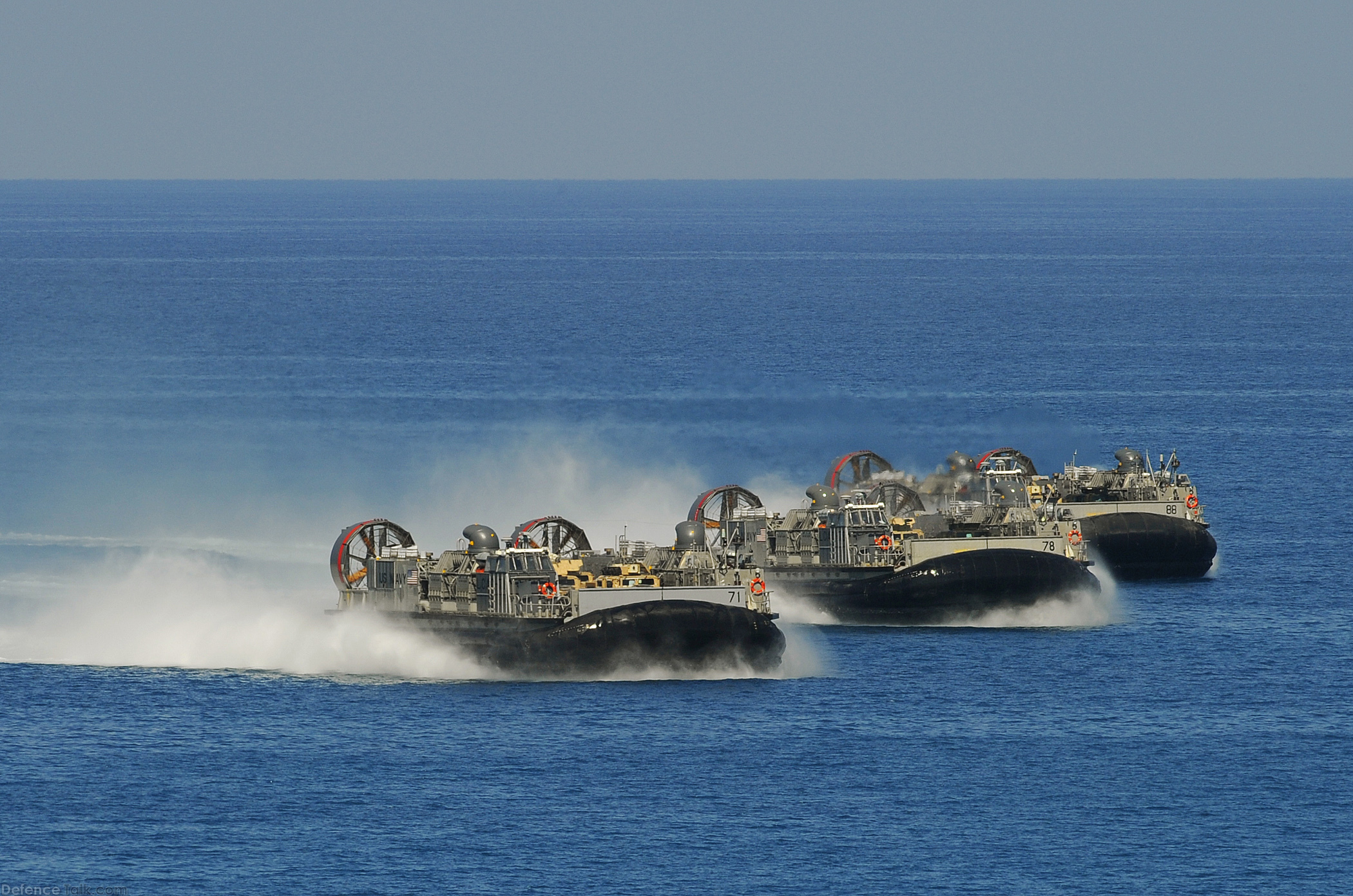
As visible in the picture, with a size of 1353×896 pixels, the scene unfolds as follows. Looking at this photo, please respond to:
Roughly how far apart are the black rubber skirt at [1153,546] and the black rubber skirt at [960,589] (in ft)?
48.8

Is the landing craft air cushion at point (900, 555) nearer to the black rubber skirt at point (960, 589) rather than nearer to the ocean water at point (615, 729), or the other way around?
the black rubber skirt at point (960, 589)

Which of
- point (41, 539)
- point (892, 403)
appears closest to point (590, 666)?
point (41, 539)

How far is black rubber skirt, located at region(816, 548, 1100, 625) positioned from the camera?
113750mm

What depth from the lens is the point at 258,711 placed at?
9150cm

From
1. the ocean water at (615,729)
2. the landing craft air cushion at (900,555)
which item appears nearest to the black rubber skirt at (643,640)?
the ocean water at (615,729)

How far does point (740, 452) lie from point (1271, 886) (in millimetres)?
97109

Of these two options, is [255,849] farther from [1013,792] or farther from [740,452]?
[740,452]

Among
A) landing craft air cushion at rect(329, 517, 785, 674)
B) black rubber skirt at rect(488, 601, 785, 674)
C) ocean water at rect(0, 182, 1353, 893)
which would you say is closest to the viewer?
ocean water at rect(0, 182, 1353, 893)

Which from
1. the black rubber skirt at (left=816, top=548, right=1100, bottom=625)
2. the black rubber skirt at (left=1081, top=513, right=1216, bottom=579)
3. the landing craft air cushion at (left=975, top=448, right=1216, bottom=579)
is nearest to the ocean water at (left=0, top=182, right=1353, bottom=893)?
the black rubber skirt at (left=816, top=548, right=1100, bottom=625)

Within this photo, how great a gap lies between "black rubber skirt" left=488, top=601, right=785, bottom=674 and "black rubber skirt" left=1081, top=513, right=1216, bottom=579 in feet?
129

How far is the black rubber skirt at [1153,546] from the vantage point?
12750 centimetres

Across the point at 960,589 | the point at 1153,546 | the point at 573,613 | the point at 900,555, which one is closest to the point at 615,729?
the point at 573,613

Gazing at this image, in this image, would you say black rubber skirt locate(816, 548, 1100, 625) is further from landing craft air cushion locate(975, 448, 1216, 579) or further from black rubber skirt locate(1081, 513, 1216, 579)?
black rubber skirt locate(1081, 513, 1216, 579)

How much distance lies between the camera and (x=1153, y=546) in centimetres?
12850
